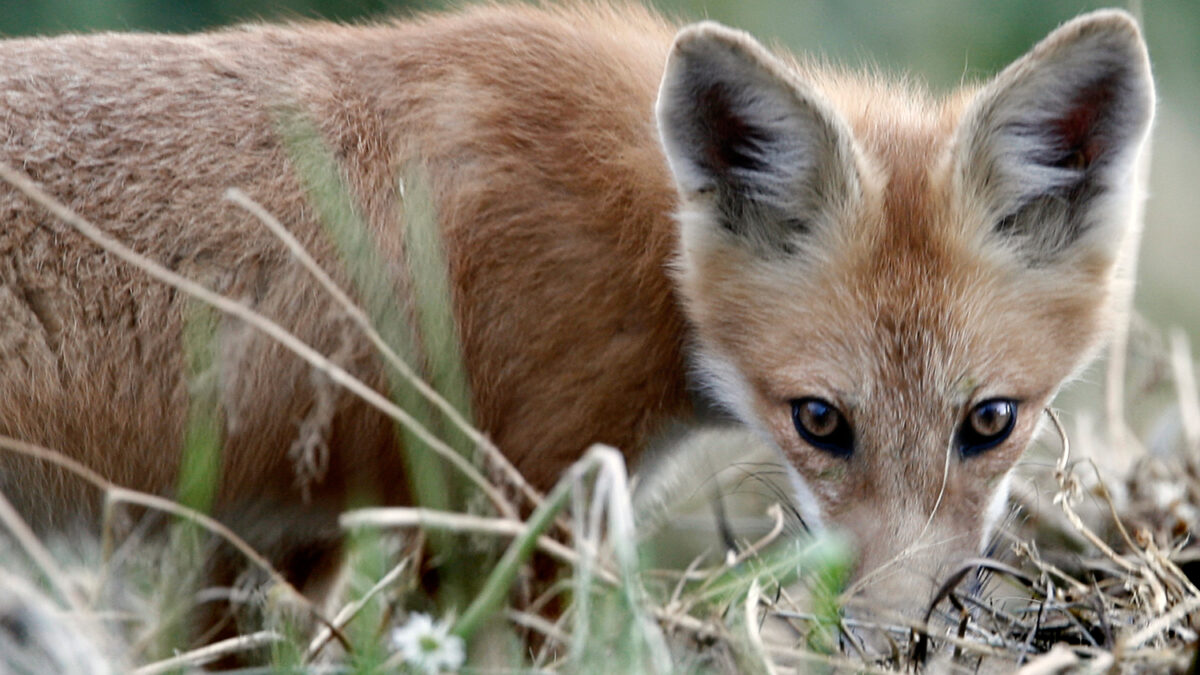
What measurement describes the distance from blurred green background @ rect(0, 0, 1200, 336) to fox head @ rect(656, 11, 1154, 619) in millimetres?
6264

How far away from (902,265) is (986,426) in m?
0.55

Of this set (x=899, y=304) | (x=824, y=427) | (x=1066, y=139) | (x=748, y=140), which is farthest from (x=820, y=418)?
(x=1066, y=139)

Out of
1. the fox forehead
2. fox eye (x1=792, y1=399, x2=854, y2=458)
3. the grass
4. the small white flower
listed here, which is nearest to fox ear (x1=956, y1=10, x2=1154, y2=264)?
the fox forehead

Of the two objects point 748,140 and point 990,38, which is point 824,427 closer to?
point 748,140

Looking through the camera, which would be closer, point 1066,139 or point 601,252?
point 1066,139

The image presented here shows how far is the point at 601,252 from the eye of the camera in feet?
13.9

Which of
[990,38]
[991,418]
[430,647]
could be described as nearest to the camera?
[430,647]

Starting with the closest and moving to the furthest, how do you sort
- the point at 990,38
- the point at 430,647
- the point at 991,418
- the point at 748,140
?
the point at 430,647 < the point at 991,418 < the point at 748,140 < the point at 990,38

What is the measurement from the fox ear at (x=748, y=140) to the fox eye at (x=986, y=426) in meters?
0.78

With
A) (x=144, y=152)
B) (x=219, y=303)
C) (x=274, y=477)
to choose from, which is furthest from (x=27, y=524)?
(x=219, y=303)

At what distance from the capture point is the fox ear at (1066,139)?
12.4 ft

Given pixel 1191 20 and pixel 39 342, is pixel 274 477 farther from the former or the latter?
pixel 1191 20

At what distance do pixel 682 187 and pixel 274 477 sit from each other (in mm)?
1744

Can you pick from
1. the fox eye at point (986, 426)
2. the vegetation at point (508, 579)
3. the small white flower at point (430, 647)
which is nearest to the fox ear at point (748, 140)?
the fox eye at point (986, 426)
